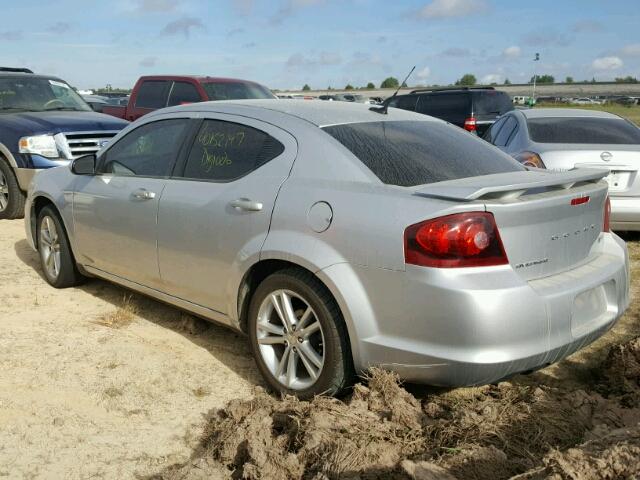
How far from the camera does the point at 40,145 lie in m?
8.64

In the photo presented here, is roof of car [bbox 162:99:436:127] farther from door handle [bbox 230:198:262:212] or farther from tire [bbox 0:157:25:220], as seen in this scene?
tire [bbox 0:157:25:220]

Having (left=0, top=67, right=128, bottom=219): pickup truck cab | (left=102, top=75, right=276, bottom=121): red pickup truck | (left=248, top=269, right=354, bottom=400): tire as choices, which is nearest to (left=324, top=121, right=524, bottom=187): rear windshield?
(left=248, top=269, right=354, bottom=400): tire

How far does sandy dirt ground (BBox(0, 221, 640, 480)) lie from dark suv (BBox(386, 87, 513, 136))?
10.0 m

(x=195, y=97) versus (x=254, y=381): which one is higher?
(x=195, y=97)

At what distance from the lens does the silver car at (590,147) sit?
6.81 meters

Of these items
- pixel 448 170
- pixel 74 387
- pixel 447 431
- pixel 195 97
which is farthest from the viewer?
pixel 195 97

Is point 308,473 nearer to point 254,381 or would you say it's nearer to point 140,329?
point 254,381

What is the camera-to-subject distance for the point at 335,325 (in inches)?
136

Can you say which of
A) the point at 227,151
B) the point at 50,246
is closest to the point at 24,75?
the point at 50,246

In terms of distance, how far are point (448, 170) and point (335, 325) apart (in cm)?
105

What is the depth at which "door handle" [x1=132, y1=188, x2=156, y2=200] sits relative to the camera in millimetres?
4586

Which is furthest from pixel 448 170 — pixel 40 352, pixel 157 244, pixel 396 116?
pixel 40 352

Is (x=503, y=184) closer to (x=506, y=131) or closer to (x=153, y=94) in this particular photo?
(x=506, y=131)

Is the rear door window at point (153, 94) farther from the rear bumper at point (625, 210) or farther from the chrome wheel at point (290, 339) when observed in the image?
the chrome wheel at point (290, 339)
